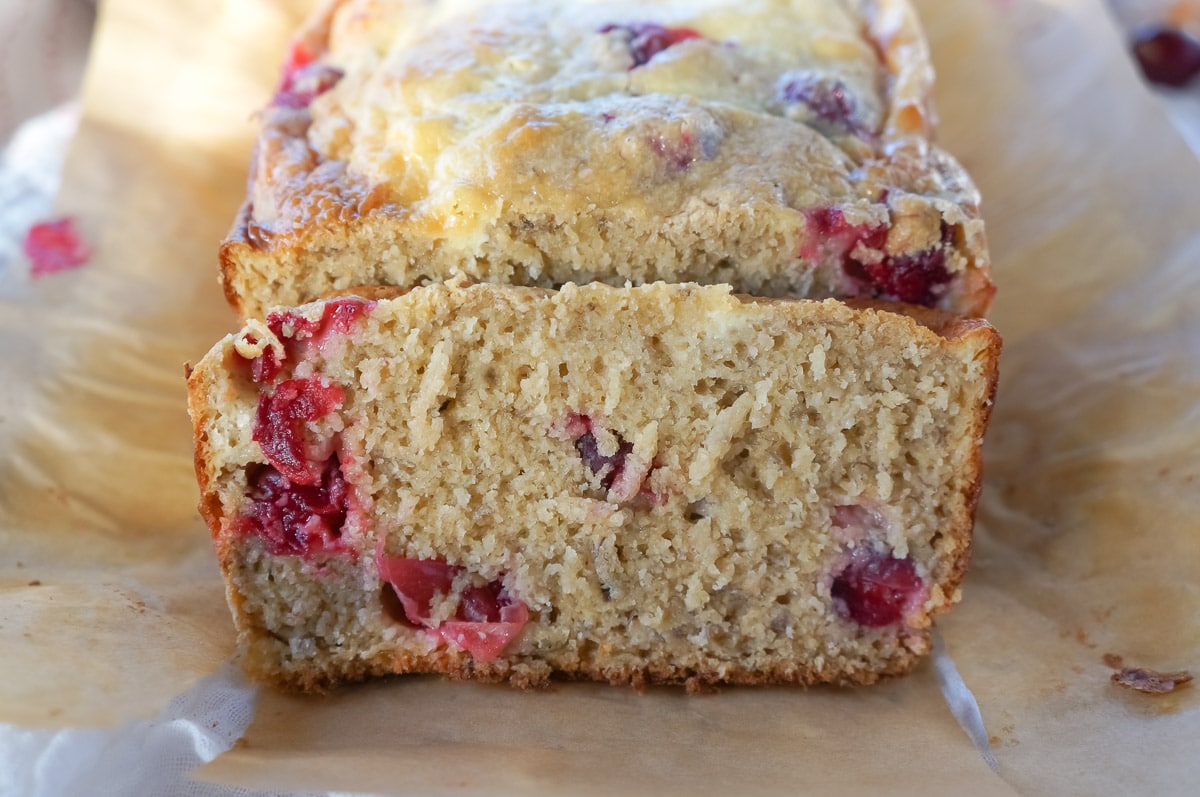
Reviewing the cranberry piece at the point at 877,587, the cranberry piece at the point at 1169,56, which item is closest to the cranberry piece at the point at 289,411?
the cranberry piece at the point at 877,587

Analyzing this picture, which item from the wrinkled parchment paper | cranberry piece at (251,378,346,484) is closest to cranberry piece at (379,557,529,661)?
the wrinkled parchment paper

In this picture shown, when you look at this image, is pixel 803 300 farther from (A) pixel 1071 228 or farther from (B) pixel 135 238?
(B) pixel 135 238

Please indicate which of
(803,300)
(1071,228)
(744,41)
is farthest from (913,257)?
(1071,228)

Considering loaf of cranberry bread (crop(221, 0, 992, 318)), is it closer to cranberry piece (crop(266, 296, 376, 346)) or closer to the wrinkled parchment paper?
cranberry piece (crop(266, 296, 376, 346))

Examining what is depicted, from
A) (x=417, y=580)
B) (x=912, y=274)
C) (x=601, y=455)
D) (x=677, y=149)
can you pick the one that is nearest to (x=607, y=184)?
(x=677, y=149)

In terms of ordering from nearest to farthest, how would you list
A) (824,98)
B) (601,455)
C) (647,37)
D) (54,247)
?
(601,455) < (824,98) < (647,37) < (54,247)

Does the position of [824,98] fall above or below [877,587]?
above

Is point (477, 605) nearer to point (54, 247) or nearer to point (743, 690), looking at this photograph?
point (743, 690)

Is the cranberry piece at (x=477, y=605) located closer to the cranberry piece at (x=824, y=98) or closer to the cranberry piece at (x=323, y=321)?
the cranberry piece at (x=323, y=321)
